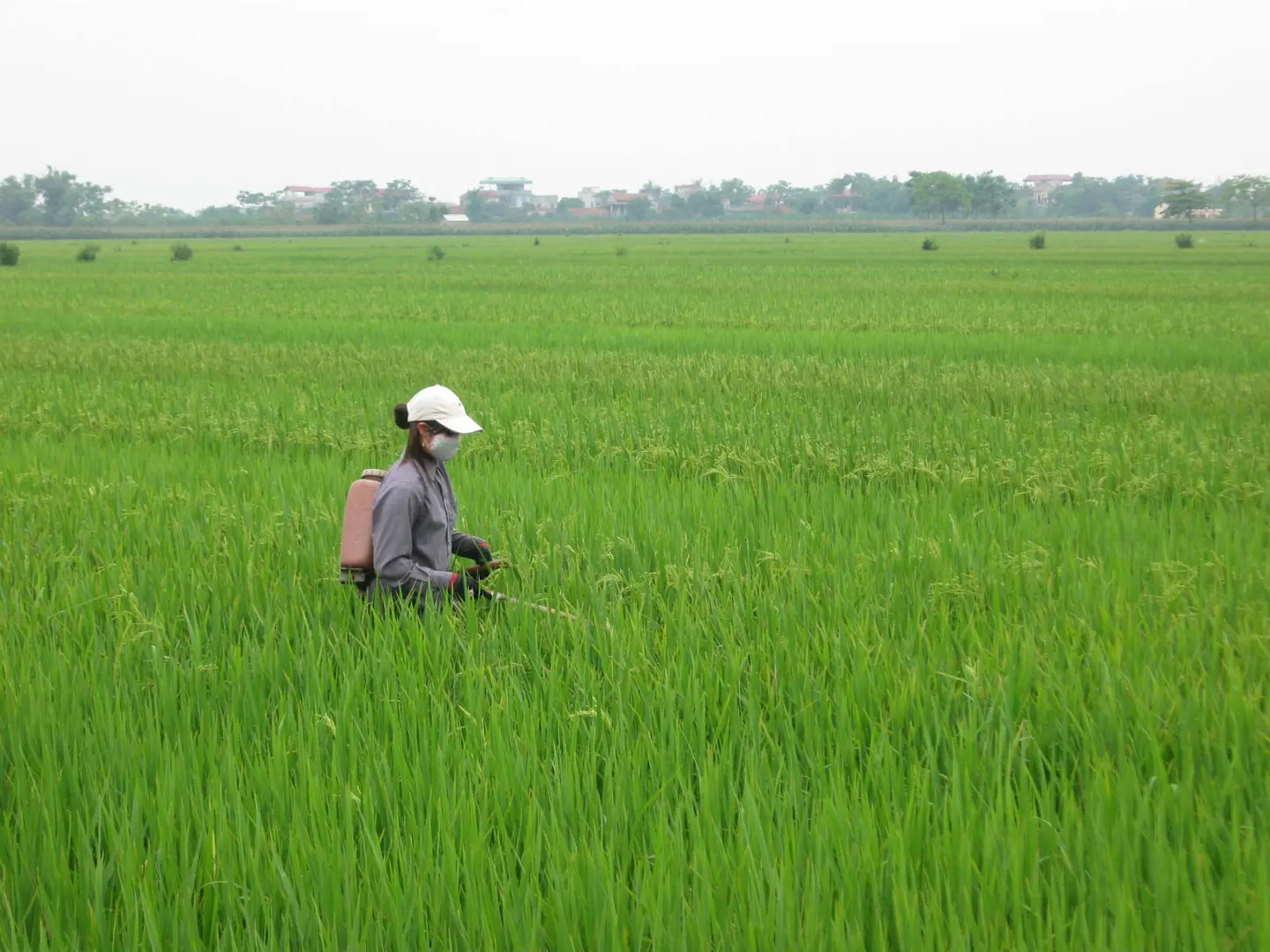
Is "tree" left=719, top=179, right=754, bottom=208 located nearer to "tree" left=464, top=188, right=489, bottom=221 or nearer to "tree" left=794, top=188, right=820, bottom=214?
"tree" left=794, top=188, right=820, bottom=214

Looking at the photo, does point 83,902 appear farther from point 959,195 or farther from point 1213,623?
point 959,195

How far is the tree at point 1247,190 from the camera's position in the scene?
12019 centimetres

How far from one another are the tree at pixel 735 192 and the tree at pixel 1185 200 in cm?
6078

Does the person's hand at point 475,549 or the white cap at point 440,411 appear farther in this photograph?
the person's hand at point 475,549

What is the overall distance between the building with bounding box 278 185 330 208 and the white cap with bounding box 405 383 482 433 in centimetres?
17475

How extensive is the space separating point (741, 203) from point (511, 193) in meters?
41.4

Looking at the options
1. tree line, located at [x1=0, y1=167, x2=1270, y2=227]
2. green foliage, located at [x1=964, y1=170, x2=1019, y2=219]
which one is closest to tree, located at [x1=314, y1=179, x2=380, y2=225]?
tree line, located at [x1=0, y1=167, x2=1270, y2=227]

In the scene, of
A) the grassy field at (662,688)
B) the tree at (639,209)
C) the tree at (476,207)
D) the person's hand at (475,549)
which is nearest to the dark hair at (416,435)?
the person's hand at (475,549)

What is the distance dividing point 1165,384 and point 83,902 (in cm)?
1000

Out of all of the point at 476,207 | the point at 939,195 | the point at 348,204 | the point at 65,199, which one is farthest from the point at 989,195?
the point at 65,199

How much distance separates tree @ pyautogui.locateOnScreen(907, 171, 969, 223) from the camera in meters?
115

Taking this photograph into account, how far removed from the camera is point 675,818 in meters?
2.40

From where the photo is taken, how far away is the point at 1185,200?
104 meters

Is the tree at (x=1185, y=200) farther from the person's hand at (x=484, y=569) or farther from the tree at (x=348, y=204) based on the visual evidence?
the person's hand at (x=484, y=569)
